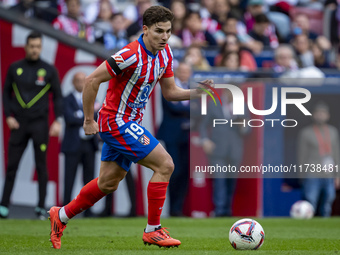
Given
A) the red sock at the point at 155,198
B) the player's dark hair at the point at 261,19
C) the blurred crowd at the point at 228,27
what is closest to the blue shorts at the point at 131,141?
the red sock at the point at 155,198

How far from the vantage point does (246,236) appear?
729 centimetres

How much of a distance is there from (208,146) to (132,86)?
5971 millimetres

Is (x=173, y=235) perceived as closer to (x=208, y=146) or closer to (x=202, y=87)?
(x=202, y=87)

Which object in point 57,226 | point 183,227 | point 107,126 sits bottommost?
point 183,227

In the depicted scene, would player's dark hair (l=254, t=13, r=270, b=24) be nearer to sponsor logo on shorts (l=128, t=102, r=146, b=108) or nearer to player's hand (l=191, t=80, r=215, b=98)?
player's hand (l=191, t=80, r=215, b=98)

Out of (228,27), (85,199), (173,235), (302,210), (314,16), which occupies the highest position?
(314,16)

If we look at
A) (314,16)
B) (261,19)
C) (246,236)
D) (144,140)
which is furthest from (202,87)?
(314,16)

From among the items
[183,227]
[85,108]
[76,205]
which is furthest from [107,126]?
[183,227]

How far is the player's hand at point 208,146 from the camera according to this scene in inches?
523

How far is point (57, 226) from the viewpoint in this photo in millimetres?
7598

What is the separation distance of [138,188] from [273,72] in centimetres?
335

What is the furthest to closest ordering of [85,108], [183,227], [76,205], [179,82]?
[179,82], [183,227], [76,205], [85,108]

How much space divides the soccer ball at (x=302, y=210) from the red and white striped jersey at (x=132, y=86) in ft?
19.8

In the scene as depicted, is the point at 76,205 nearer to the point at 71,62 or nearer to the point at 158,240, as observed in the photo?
the point at 158,240
